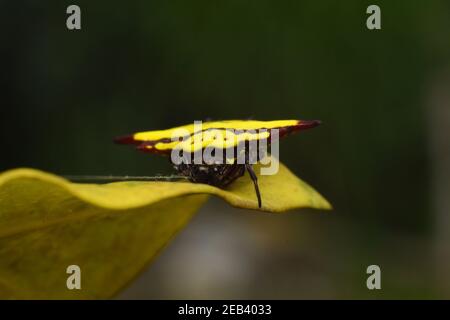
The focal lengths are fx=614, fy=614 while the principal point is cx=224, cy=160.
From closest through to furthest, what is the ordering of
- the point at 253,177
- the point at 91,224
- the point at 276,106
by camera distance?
the point at 91,224
the point at 253,177
the point at 276,106

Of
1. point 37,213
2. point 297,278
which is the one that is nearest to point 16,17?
point 297,278

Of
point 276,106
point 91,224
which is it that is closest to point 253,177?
point 91,224

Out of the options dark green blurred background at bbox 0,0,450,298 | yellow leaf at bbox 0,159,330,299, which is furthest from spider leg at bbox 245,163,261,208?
dark green blurred background at bbox 0,0,450,298

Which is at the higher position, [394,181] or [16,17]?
[16,17]

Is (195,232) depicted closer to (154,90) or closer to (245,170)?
(154,90)

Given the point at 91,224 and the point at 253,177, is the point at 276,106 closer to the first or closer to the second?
the point at 253,177

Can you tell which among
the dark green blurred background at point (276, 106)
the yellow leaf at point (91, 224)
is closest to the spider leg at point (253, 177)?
the yellow leaf at point (91, 224)
